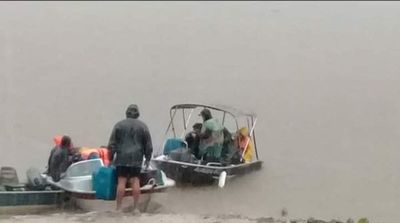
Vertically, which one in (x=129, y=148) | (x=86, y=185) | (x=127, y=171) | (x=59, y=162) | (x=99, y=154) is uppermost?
(x=129, y=148)

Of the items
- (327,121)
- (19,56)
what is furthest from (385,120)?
(19,56)

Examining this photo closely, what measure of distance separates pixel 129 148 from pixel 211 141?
4434 millimetres

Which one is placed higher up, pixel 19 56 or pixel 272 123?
pixel 19 56

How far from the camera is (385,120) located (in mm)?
22000

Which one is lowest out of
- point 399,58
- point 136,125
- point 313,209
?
point 313,209

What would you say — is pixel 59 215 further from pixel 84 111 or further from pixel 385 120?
pixel 385 120

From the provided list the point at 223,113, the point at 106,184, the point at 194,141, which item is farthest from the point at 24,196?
the point at 223,113

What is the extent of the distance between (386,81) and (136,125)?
15062 mm

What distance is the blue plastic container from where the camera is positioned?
12031mm

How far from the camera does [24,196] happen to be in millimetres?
12023

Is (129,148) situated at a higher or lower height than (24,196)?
higher

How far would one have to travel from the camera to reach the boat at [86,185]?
40.1ft

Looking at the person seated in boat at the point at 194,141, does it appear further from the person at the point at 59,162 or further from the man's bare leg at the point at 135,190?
the man's bare leg at the point at 135,190

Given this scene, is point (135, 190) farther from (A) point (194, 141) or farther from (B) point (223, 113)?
(B) point (223, 113)
